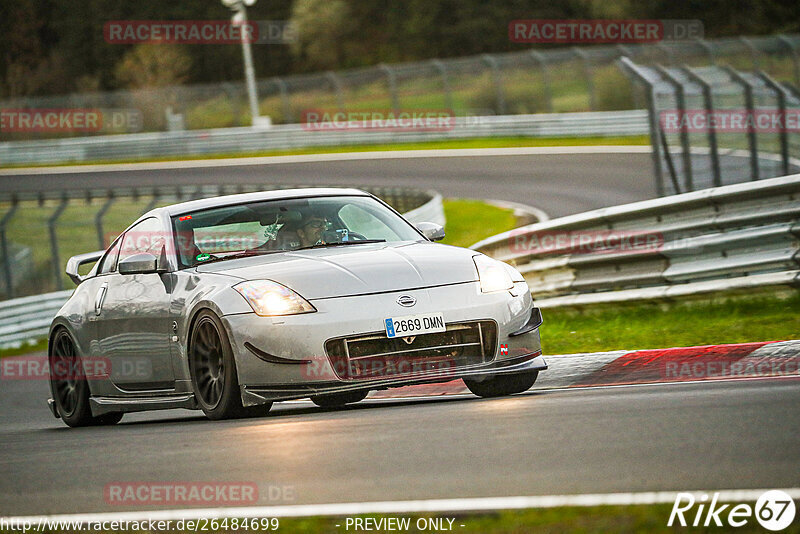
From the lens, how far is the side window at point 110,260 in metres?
9.29

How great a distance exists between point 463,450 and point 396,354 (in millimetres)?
1817

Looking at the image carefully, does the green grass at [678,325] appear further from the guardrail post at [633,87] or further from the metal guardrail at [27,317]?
the guardrail post at [633,87]

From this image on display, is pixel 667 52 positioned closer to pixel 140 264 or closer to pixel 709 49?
pixel 709 49

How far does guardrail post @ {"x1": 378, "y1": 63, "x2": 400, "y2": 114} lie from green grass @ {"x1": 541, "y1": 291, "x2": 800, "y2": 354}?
32.7 meters

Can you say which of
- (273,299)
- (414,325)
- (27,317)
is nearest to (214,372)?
(273,299)

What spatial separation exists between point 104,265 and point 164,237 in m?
1.13

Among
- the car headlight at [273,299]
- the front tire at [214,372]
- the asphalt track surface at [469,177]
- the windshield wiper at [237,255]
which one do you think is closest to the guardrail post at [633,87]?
the asphalt track surface at [469,177]

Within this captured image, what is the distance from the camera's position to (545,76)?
4072 cm

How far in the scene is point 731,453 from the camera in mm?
4914

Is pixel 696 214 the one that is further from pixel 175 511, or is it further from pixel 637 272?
pixel 175 511

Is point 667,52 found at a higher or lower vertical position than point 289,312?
higher

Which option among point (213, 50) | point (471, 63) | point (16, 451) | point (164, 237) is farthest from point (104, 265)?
point (213, 50)

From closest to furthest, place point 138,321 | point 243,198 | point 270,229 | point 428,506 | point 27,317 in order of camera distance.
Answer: point 428,506
point 270,229
point 138,321
point 243,198
point 27,317

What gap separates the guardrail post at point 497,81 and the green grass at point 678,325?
31.0m
